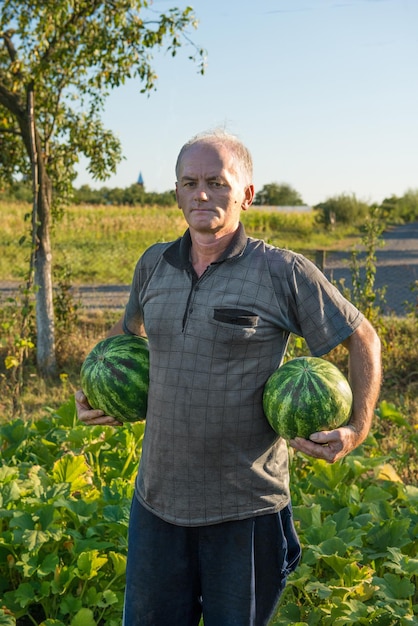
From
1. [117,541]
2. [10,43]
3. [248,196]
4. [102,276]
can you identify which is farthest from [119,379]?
[102,276]

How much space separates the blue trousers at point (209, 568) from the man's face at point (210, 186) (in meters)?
0.98

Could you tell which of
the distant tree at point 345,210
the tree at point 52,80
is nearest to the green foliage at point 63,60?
the tree at point 52,80

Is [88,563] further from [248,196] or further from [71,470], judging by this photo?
[248,196]

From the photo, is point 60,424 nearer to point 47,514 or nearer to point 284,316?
point 47,514

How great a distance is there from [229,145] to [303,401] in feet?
2.85

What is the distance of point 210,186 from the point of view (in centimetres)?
237

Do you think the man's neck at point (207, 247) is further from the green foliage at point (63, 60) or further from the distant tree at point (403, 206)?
the distant tree at point (403, 206)

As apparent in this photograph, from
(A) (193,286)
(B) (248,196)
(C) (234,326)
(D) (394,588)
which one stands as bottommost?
(D) (394,588)

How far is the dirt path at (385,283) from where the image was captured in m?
11.4

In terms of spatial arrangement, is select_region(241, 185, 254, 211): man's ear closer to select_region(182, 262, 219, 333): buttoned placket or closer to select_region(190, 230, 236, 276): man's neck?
select_region(190, 230, 236, 276): man's neck

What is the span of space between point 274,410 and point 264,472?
0.25 meters

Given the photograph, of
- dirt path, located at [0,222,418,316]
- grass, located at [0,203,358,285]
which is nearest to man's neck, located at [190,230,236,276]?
dirt path, located at [0,222,418,316]

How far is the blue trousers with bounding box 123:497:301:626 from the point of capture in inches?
94.0

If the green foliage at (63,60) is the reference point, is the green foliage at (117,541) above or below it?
below
